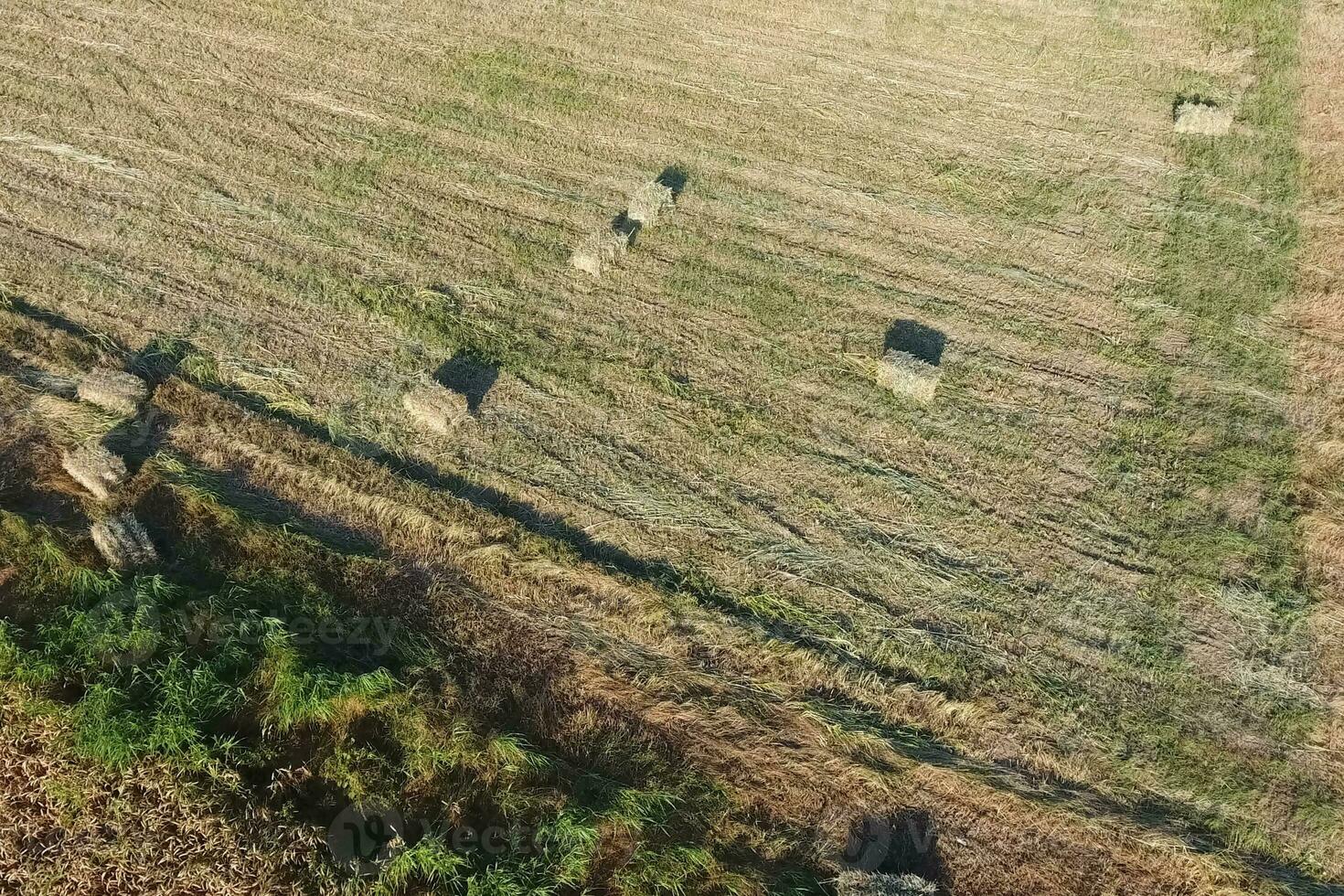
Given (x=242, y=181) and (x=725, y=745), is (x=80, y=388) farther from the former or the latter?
(x=725, y=745)

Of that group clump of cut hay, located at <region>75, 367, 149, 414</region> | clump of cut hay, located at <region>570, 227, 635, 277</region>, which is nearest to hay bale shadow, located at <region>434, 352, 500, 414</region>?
clump of cut hay, located at <region>570, 227, 635, 277</region>

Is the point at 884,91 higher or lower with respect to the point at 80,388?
higher

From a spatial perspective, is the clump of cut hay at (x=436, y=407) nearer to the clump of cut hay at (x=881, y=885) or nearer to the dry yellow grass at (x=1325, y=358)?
the clump of cut hay at (x=881, y=885)

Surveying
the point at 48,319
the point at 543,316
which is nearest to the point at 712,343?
the point at 543,316

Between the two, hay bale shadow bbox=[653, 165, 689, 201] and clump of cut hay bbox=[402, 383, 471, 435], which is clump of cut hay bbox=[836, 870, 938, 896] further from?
hay bale shadow bbox=[653, 165, 689, 201]

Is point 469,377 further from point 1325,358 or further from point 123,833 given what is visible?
point 1325,358

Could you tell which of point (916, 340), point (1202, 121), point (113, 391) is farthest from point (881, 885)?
point (1202, 121)
